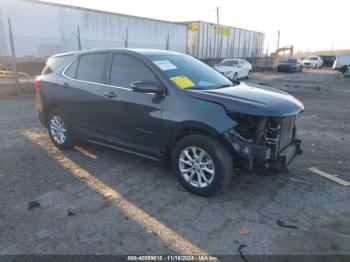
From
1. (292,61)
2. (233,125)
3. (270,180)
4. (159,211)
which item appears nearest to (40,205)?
(159,211)

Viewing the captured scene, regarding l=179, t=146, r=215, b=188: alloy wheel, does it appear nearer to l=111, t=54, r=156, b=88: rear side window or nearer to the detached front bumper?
the detached front bumper

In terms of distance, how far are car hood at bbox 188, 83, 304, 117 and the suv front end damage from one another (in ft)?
0.44

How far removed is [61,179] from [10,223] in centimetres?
118

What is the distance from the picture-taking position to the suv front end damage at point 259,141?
360 cm

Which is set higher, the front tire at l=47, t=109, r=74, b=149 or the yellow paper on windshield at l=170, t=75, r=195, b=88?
the yellow paper on windshield at l=170, t=75, r=195, b=88

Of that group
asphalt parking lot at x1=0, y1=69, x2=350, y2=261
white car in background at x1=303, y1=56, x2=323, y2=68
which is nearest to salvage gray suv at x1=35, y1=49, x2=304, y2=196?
asphalt parking lot at x1=0, y1=69, x2=350, y2=261

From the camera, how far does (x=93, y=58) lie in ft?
16.6

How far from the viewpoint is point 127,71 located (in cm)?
453

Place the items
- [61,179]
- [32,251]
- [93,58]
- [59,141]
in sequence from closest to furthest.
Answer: [32,251]
[61,179]
[93,58]
[59,141]

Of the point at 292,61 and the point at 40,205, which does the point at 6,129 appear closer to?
the point at 40,205

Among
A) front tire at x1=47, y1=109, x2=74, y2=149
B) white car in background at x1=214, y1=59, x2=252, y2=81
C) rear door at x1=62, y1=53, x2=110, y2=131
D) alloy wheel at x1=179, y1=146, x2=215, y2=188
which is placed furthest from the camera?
white car in background at x1=214, y1=59, x2=252, y2=81

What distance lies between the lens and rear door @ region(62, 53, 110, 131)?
4834 mm

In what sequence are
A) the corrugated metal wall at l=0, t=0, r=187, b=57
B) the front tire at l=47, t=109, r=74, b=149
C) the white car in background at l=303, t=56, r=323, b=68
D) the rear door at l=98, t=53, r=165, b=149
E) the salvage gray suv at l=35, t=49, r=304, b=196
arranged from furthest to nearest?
the white car in background at l=303, t=56, r=323, b=68, the corrugated metal wall at l=0, t=0, r=187, b=57, the front tire at l=47, t=109, r=74, b=149, the rear door at l=98, t=53, r=165, b=149, the salvage gray suv at l=35, t=49, r=304, b=196

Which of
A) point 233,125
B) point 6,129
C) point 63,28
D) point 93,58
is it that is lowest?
point 6,129
